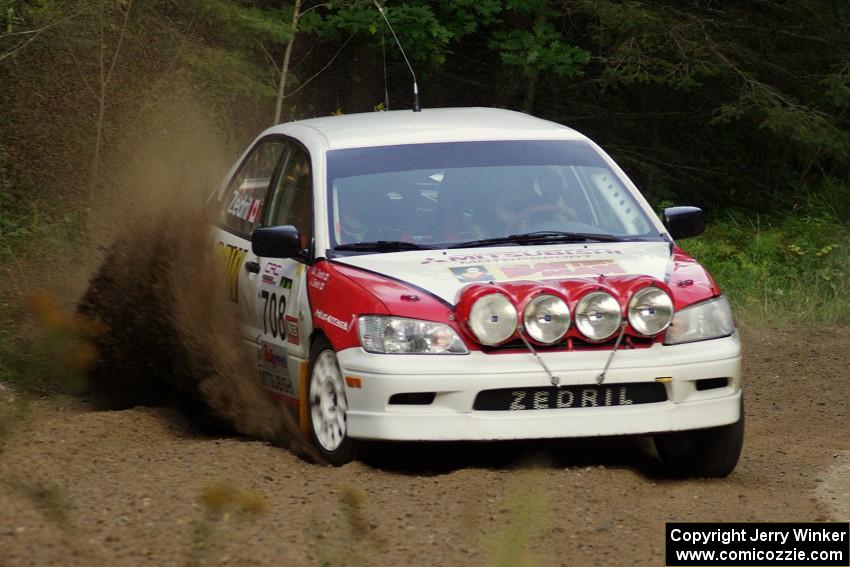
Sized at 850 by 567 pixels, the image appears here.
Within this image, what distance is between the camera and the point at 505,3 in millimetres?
17812

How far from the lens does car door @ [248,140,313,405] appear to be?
7.30m

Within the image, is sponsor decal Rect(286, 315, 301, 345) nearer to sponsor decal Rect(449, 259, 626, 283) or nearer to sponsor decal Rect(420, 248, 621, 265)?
sponsor decal Rect(420, 248, 621, 265)

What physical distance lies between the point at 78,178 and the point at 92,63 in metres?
1.12

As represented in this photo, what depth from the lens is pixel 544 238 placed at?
7.34 metres

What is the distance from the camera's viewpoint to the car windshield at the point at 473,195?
291 inches

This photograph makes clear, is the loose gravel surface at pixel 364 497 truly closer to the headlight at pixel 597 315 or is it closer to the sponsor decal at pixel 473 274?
the headlight at pixel 597 315

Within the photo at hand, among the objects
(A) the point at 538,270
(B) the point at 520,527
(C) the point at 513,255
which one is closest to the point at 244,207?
(C) the point at 513,255

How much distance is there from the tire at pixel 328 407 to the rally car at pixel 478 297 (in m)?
0.01

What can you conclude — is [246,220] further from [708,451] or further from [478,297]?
[708,451]

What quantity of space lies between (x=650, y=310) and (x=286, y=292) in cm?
189

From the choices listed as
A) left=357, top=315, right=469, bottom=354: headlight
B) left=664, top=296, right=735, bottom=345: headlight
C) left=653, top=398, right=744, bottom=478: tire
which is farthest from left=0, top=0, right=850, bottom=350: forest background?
left=664, top=296, right=735, bottom=345: headlight

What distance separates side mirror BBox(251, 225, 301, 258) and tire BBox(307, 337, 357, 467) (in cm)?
55

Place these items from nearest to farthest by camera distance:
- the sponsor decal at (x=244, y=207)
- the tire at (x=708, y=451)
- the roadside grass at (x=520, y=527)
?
the roadside grass at (x=520, y=527) < the tire at (x=708, y=451) < the sponsor decal at (x=244, y=207)

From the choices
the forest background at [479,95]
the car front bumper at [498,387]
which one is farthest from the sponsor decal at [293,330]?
the forest background at [479,95]
